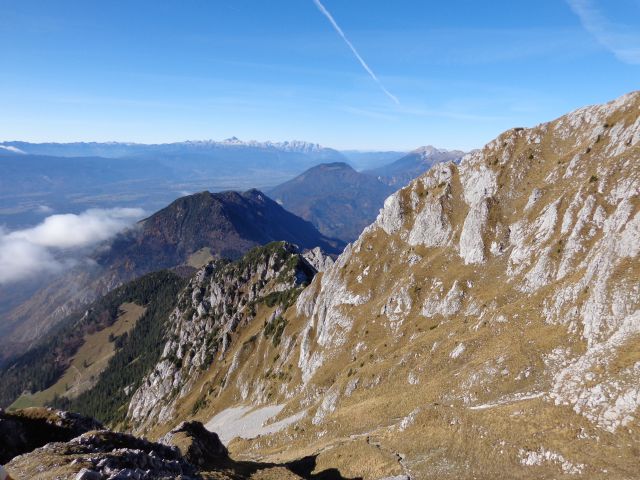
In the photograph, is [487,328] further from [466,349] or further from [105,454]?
[105,454]

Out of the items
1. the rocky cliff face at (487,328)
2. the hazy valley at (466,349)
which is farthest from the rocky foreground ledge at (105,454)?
the rocky cliff face at (487,328)

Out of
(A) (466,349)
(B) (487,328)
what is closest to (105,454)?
(A) (466,349)

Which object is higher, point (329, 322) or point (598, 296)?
point (598, 296)

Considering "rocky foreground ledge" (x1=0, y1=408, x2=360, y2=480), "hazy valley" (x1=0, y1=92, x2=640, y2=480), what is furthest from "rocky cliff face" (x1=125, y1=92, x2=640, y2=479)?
"rocky foreground ledge" (x1=0, y1=408, x2=360, y2=480)

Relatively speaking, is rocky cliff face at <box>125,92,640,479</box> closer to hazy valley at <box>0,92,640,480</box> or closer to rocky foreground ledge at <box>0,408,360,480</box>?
hazy valley at <box>0,92,640,480</box>

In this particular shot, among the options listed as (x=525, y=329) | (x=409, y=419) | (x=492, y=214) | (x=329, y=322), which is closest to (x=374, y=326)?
(x=329, y=322)

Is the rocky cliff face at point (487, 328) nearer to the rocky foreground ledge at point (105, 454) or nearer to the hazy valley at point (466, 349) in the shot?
the hazy valley at point (466, 349)

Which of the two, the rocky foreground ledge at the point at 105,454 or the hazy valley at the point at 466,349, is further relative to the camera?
the hazy valley at the point at 466,349

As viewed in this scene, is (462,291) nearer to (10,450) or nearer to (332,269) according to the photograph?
(332,269)

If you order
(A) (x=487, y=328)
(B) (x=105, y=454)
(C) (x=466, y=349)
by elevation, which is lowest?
(C) (x=466, y=349)
